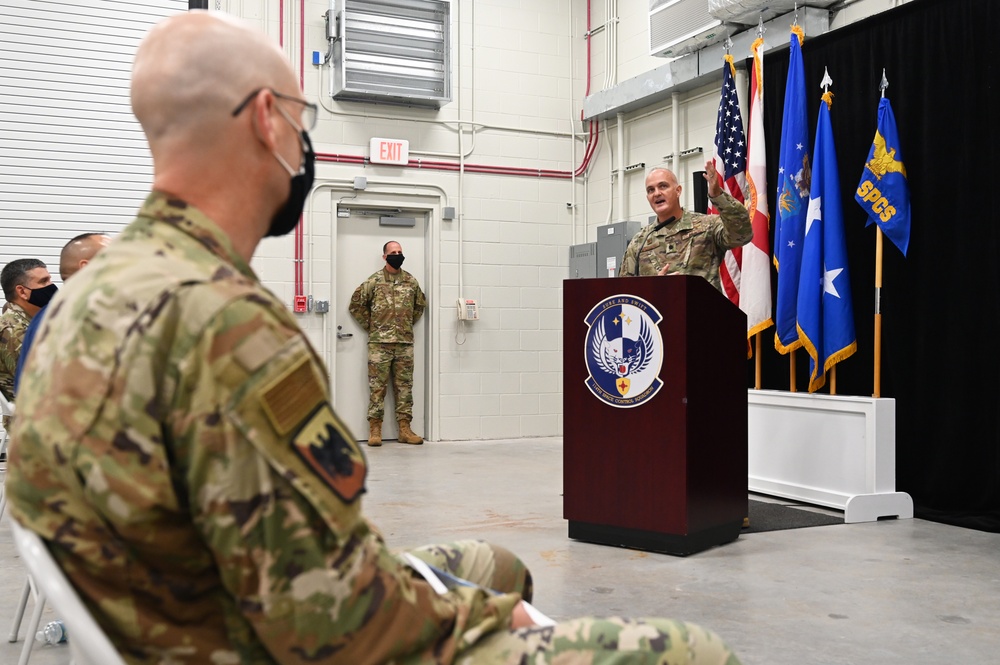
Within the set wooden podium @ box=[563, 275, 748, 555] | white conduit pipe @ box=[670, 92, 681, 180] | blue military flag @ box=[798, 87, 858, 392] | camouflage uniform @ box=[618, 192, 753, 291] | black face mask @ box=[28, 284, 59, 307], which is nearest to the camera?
black face mask @ box=[28, 284, 59, 307]

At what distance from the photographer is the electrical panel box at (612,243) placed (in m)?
7.21

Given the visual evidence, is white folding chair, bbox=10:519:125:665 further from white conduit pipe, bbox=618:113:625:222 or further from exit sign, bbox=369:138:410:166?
white conduit pipe, bbox=618:113:625:222

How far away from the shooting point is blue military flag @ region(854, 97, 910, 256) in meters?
4.57

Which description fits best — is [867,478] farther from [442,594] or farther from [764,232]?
[442,594]

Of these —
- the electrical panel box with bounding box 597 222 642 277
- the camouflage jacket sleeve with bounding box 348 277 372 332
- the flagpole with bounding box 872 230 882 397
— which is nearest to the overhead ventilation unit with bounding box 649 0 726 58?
the electrical panel box with bounding box 597 222 642 277

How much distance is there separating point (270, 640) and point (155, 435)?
8.0 inches

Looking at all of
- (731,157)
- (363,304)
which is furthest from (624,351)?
(363,304)

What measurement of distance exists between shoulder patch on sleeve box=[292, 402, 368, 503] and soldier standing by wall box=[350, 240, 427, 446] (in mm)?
6614

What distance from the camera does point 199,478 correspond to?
0.78m

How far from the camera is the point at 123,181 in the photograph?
6.80m

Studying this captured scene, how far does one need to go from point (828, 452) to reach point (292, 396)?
4.43 metres

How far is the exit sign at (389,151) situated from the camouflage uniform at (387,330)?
894 millimetres

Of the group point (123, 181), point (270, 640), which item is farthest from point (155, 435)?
point (123, 181)

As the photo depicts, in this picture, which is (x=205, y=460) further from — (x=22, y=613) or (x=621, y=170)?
(x=621, y=170)
